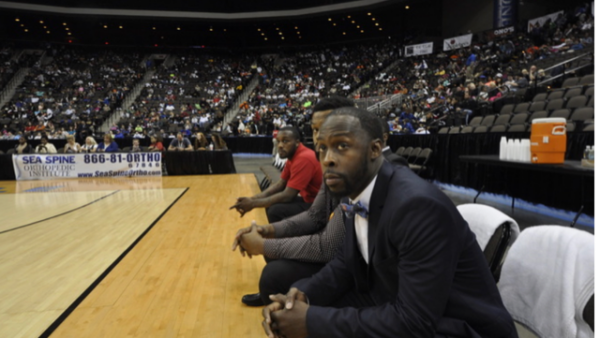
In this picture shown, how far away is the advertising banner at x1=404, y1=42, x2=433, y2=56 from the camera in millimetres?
22961

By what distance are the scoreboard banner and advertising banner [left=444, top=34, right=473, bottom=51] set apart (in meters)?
16.0

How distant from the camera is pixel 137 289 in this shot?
133 inches

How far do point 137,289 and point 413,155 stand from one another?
6727 millimetres

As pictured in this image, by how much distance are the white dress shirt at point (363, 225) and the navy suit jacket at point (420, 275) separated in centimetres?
4

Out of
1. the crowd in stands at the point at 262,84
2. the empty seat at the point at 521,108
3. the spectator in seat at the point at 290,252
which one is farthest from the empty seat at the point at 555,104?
the spectator in seat at the point at 290,252

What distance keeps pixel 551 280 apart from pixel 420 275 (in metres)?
0.49

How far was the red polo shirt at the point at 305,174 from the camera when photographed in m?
3.58

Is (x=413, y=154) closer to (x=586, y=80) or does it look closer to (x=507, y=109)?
(x=507, y=109)

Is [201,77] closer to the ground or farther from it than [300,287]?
farther from it

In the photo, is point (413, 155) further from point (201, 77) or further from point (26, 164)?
point (201, 77)

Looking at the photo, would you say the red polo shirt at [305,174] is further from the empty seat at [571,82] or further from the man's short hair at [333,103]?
the empty seat at [571,82]

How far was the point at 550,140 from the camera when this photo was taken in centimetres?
464

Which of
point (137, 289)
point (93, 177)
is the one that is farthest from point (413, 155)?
point (93, 177)

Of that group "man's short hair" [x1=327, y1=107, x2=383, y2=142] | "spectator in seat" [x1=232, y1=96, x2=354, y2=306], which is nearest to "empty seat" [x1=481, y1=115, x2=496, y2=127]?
"spectator in seat" [x1=232, y1=96, x2=354, y2=306]
